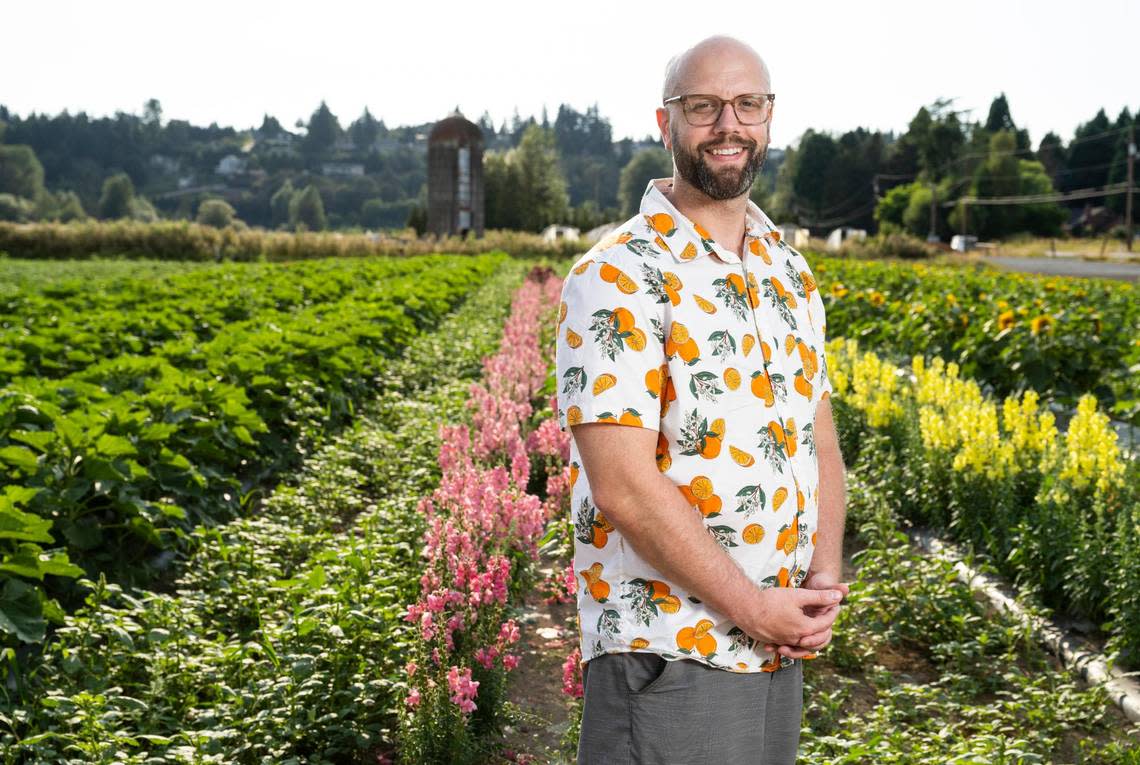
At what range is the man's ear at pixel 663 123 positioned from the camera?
6.42ft

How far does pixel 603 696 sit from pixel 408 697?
1.31 m

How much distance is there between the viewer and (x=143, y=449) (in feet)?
15.9

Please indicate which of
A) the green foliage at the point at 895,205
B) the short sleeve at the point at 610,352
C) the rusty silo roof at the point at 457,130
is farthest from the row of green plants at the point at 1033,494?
the green foliage at the point at 895,205

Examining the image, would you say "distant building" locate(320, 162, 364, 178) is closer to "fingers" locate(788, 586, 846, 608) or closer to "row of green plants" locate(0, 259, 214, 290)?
"row of green plants" locate(0, 259, 214, 290)

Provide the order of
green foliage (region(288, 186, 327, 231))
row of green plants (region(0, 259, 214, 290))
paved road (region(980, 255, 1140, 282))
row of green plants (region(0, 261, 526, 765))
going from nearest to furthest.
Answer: row of green plants (region(0, 261, 526, 765)), row of green plants (region(0, 259, 214, 290)), paved road (region(980, 255, 1140, 282)), green foliage (region(288, 186, 327, 231))

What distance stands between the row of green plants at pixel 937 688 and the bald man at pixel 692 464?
1343 mm

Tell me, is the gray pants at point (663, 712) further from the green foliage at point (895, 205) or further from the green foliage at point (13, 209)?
the green foliage at point (13, 209)

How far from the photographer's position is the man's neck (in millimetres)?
1931

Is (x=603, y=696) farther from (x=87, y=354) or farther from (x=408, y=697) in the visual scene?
(x=87, y=354)

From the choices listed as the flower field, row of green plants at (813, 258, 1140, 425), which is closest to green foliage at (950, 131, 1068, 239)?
row of green plants at (813, 258, 1140, 425)

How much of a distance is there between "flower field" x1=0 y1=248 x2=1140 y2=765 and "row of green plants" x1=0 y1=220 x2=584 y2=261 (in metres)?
29.6

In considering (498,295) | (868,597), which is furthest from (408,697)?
(498,295)

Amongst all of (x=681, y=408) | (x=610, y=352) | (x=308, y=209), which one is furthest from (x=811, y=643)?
(x=308, y=209)

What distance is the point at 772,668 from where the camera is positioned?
6.17 ft
